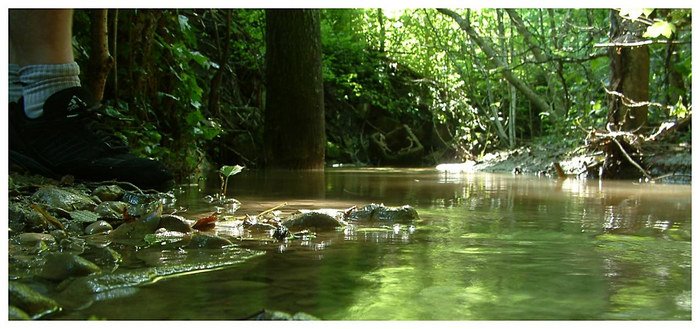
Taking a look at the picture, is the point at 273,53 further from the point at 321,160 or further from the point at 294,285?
the point at 294,285

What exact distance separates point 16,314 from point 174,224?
2.40 feet

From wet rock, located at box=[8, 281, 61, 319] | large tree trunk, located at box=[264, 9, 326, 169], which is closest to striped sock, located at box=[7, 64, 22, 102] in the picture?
wet rock, located at box=[8, 281, 61, 319]

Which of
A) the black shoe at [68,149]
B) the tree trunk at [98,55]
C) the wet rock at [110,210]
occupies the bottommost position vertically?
the wet rock at [110,210]

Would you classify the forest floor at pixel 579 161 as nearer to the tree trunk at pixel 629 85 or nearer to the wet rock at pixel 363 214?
the tree trunk at pixel 629 85

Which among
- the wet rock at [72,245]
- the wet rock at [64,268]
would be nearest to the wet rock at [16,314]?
the wet rock at [64,268]

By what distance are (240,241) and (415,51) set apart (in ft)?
39.2

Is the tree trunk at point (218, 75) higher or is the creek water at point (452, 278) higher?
the tree trunk at point (218, 75)

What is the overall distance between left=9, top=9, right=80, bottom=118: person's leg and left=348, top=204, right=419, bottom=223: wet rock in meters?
1.35

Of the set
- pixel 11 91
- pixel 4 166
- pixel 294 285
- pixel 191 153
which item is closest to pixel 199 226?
pixel 4 166

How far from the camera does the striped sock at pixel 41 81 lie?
2375 millimetres

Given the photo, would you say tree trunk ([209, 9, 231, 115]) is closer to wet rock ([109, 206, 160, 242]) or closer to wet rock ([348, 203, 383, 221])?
wet rock ([348, 203, 383, 221])

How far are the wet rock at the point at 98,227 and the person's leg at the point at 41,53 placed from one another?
1164 mm

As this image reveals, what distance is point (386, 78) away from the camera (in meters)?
12.4

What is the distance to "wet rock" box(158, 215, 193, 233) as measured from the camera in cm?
141
